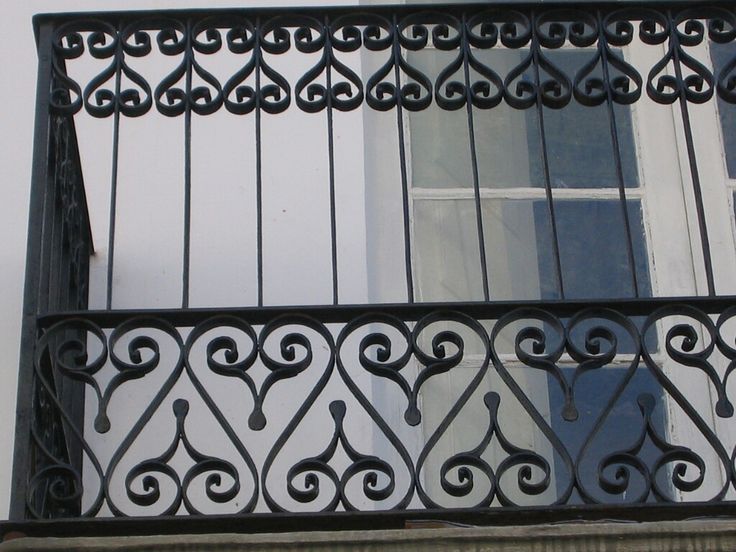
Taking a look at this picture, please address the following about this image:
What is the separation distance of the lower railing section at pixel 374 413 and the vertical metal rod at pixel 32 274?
29 mm

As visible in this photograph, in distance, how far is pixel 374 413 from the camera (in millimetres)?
4504

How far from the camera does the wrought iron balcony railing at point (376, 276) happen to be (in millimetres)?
4535

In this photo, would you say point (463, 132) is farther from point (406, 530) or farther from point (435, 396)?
point (406, 530)

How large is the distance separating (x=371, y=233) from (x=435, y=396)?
581 mm

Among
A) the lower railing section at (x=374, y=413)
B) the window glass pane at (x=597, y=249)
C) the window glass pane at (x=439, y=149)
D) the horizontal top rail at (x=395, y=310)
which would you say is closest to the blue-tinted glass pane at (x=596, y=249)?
the window glass pane at (x=597, y=249)

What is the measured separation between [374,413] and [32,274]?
0.94 m

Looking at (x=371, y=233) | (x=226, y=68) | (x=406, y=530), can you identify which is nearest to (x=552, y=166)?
(x=371, y=233)

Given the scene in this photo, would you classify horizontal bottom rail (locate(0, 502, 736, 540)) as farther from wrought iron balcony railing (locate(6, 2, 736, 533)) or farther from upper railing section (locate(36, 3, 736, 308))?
upper railing section (locate(36, 3, 736, 308))

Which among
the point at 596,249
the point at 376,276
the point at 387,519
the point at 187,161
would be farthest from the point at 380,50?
the point at 387,519

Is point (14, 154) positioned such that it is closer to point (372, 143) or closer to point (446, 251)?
point (372, 143)

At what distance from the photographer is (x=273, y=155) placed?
18.7ft

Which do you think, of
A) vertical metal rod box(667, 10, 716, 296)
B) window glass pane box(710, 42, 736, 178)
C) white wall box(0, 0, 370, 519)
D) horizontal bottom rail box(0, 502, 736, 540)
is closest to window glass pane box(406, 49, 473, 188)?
white wall box(0, 0, 370, 519)

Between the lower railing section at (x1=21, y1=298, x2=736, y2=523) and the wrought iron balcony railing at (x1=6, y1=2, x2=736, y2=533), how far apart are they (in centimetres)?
1

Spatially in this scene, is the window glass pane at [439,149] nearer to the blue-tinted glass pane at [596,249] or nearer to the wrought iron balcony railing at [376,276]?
the wrought iron balcony railing at [376,276]
